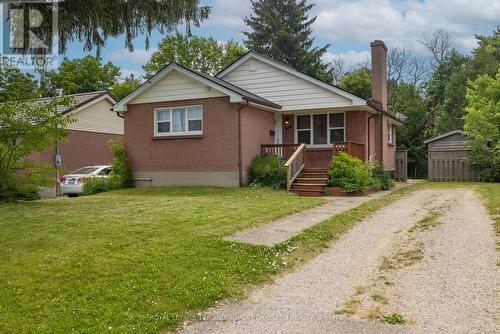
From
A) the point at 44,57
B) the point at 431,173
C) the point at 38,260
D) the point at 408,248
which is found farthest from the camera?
the point at 431,173

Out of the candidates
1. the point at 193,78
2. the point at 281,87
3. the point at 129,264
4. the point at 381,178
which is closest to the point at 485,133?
the point at 381,178

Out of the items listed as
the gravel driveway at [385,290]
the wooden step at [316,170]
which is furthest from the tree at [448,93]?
the gravel driveway at [385,290]

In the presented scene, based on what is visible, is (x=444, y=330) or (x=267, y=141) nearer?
(x=444, y=330)

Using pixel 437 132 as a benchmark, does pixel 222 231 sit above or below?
below

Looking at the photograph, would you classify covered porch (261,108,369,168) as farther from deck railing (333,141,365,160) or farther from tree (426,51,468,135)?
tree (426,51,468,135)

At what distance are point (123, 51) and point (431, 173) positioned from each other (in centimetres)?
2124

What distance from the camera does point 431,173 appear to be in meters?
25.5

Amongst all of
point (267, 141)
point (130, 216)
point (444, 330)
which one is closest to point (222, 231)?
point (130, 216)

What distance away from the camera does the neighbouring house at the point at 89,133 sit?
25.3 m

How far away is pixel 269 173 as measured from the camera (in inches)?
643

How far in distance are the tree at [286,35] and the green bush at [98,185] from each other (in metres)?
26.9

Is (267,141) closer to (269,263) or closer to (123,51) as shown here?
(123,51)

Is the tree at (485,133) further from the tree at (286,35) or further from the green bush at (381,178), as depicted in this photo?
the tree at (286,35)

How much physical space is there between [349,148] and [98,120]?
690 inches
